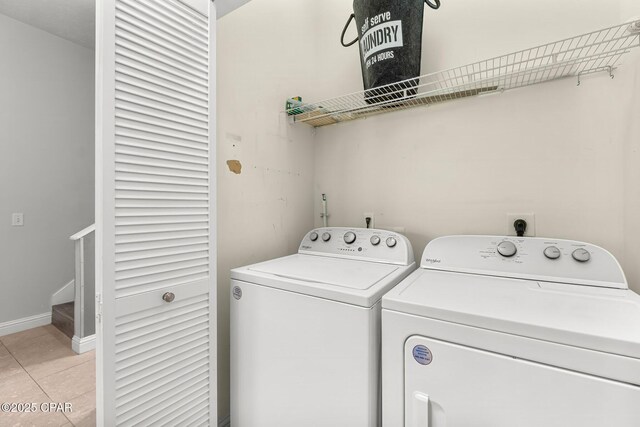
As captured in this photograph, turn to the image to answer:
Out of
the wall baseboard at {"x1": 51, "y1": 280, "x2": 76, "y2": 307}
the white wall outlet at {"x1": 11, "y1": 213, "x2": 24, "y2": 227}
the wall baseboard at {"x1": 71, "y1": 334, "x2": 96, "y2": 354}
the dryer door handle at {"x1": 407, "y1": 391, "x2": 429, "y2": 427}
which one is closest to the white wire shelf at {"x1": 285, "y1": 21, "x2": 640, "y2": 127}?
the dryer door handle at {"x1": 407, "y1": 391, "x2": 429, "y2": 427}

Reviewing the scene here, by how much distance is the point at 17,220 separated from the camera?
2387mm

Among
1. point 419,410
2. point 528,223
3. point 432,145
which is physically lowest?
point 419,410

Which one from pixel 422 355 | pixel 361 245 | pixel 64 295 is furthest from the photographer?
pixel 64 295

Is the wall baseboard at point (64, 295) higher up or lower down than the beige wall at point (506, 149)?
lower down

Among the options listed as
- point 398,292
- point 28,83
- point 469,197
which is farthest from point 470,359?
point 28,83

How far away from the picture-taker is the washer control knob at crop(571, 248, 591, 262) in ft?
3.43

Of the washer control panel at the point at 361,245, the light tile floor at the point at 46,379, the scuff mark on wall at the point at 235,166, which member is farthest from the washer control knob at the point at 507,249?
the light tile floor at the point at 46,379

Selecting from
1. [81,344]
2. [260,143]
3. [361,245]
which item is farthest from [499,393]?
[81,344]

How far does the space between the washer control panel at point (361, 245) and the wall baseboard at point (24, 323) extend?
101 inches

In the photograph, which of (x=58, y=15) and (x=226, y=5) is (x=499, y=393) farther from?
(x=58, y=15)

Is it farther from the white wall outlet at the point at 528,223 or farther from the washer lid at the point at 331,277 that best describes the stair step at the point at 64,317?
the white wall outlet at the point at 528,223

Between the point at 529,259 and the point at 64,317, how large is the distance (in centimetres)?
330

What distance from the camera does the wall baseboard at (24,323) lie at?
2.31 meters

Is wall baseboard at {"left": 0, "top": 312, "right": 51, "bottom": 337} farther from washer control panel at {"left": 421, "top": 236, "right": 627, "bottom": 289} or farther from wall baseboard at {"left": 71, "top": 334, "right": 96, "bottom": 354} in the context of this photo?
washer control panel at {"left": 421, "top": 236, "right": 627, "bottom": 289}
